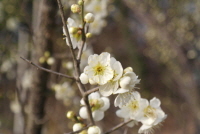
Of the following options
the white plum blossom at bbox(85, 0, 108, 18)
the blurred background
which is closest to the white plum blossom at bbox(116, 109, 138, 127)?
the blurred background

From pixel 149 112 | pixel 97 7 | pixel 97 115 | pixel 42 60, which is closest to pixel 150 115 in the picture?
pixel 149 112

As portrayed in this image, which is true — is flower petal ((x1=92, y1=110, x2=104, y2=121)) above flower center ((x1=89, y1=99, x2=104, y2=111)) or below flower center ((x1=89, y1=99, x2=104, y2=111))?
below

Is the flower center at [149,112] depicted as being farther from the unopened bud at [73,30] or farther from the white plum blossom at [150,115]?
the unopened bud at [73,30]

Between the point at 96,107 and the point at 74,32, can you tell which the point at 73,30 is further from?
the point at 96,107

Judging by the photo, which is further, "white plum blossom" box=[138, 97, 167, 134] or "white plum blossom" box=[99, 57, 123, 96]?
"white plum blossom" box=[138, 97, 167, 134]

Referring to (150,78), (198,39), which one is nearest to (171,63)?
(198,39)

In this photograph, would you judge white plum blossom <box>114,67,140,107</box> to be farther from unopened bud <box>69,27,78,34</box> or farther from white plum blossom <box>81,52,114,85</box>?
unopened bud <box>69,27,78,34</box>

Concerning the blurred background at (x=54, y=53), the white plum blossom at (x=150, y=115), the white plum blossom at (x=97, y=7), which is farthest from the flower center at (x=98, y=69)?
the white plum blossom at (x=97, y=7)
